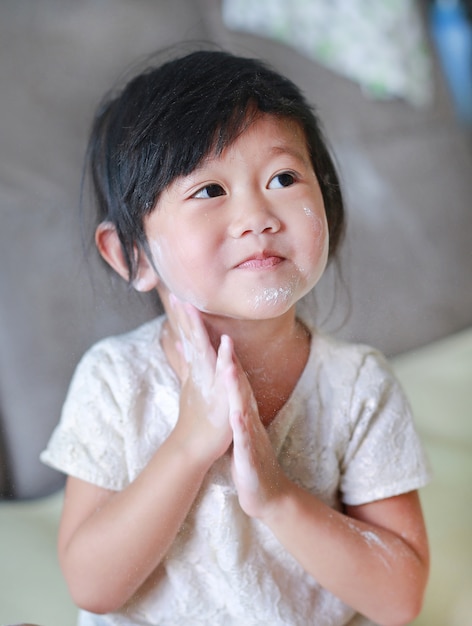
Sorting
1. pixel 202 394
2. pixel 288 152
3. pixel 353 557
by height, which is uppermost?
pixel 288 152

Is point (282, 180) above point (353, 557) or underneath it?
above

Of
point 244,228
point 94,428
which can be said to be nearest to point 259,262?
point 244,228

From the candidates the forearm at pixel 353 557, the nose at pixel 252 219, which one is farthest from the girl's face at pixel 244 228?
the forearm at pixel 353 557

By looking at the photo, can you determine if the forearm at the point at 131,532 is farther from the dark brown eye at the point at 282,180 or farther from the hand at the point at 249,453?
the dark brown eye at the point at 282,180

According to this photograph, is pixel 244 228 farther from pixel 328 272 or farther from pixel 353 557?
pixel 353 557

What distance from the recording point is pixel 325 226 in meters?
0.40

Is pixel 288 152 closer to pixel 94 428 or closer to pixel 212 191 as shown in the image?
pixel 212 191

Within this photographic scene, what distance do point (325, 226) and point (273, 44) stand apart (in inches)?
6.1

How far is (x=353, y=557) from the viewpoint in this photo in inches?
17.4

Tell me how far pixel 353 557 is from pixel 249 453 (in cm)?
10

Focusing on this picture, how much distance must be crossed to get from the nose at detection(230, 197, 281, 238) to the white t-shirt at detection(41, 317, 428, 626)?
0.28 ft

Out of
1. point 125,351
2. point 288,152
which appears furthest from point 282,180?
point 125,351

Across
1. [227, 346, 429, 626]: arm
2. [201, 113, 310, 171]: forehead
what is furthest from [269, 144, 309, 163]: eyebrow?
[227, 346, 429, 626]: arm

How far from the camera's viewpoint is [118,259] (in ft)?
1.35
